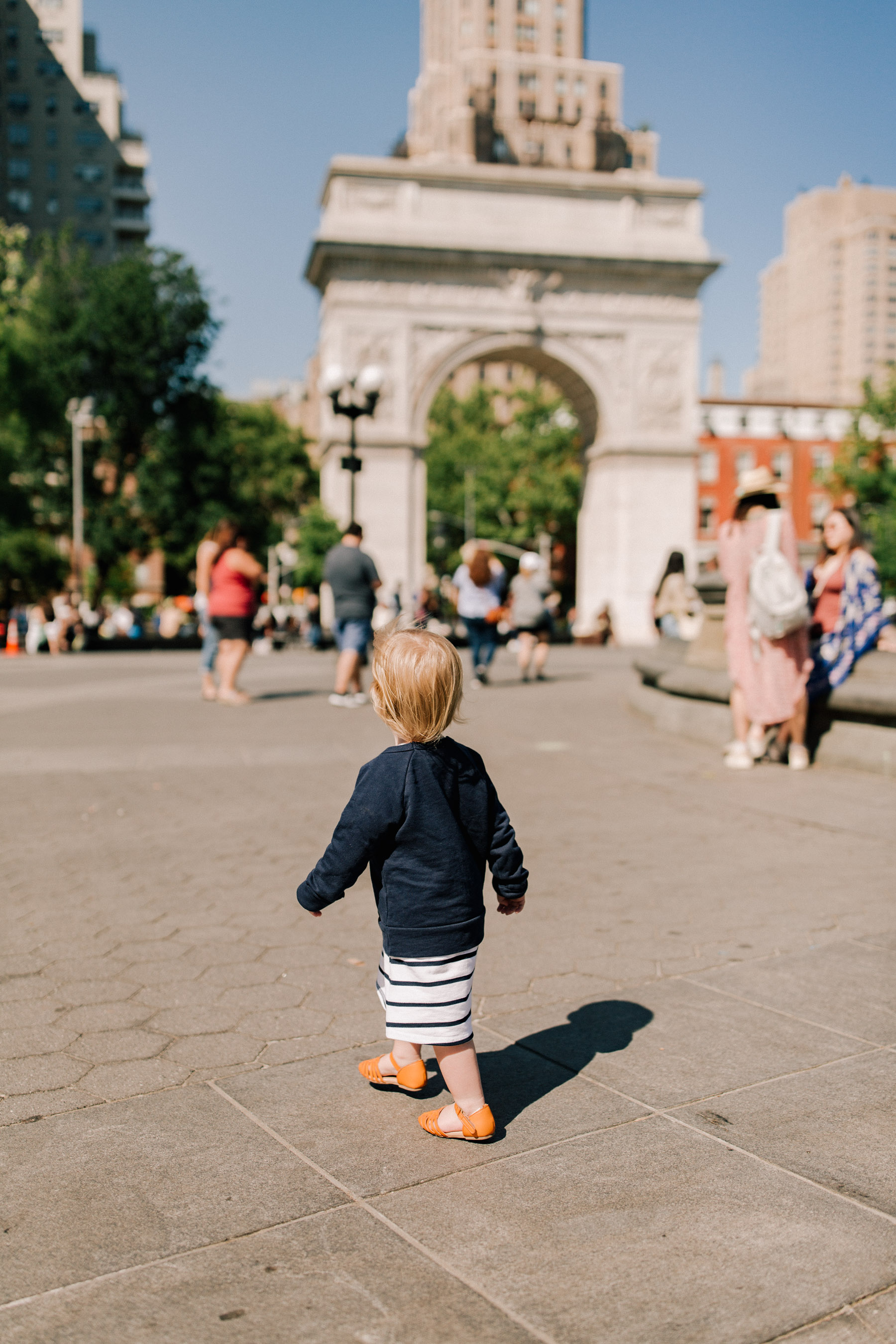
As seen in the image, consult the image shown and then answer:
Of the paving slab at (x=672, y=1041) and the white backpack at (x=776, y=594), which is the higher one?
the white backpack at (x=776, y=594)

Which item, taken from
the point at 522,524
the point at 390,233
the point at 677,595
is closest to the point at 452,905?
the point at 677,595

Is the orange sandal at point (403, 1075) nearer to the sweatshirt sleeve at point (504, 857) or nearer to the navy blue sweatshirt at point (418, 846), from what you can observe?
the navy blue sweatshirt at point (418, 846)

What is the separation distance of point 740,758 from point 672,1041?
5183 millimetres

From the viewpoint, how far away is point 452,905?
280 centimetres

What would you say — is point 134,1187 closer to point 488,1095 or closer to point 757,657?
point 488,1095

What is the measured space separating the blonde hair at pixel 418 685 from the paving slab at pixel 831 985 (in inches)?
61.9

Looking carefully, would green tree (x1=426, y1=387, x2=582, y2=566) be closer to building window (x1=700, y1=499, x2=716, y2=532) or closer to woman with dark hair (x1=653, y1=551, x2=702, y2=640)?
building window (x1=700, y1=499, x2=716, y2=532)

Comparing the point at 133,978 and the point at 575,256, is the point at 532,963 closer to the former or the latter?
the point at 133,978

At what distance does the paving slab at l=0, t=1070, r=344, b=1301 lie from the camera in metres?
2.27

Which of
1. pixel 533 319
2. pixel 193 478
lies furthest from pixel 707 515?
pixel 533 319

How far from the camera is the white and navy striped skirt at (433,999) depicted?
2795mm

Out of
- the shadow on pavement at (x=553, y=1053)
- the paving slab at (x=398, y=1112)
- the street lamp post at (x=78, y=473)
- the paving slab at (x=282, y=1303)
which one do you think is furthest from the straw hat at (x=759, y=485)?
the street lamp post at (x=78, y=473)

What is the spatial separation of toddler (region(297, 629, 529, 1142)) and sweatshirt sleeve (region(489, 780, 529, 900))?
1.3 inches

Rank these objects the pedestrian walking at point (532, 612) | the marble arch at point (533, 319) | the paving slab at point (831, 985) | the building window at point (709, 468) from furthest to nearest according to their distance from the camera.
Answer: the building window at point (709, 468) < the marble arch at point (533, 319) < the pedestrian walking at point (532, 612) < the paving slab at point (831, 985)
